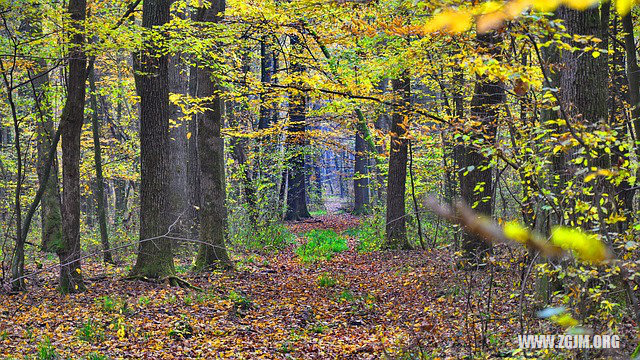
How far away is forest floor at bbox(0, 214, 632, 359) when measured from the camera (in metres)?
6.31

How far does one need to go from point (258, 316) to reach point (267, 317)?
0.17m

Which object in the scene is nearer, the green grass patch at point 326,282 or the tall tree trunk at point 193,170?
the green grass patch at point 326,282

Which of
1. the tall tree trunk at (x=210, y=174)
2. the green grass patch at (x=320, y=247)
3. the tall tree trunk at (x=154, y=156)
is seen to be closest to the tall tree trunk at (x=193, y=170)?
the green grass patch at (x=320, y=247)

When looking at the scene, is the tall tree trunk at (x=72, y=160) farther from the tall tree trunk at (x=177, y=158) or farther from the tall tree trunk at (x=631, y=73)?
the tall tree trunk at (x=631, y=73)

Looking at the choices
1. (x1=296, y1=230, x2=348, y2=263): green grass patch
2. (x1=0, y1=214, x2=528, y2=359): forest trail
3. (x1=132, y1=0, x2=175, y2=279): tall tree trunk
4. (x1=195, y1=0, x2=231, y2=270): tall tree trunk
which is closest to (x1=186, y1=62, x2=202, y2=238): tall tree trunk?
(x1=296, y1=230, x2=348, y2=263): green grass patch

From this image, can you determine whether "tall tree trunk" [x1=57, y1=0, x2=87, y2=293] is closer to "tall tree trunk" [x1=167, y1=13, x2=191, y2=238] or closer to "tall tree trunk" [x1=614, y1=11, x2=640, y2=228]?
"tall tree trunk" [x1=167, y1=13, x2=191, y2=238]

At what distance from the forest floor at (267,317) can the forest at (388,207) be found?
0.16 ft

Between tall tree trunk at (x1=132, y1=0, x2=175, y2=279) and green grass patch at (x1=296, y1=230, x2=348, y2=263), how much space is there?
4.67 meters

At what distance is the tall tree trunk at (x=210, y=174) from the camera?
11719 mm

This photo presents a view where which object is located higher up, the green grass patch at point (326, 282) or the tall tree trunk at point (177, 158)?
the tall tree trunk at point (177, 158)

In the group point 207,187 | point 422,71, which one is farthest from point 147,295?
point 422,71

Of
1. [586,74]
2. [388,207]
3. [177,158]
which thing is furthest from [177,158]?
[586,74]

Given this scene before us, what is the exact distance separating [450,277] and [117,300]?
239 inches

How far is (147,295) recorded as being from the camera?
30.0 feet
